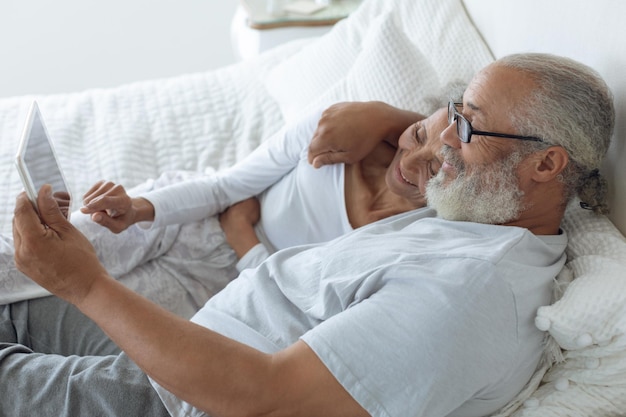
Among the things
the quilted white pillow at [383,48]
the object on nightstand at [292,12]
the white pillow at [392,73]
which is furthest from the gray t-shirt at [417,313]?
the object on nightstand at [292,12]

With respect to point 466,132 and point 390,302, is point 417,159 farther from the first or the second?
point 390,302

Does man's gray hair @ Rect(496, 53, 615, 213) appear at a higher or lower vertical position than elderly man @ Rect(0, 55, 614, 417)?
higher

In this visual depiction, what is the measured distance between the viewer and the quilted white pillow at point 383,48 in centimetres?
184

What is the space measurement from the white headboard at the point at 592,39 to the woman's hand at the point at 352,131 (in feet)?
1.15

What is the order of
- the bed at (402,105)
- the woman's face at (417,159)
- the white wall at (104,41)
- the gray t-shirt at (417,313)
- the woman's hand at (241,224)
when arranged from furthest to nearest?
1. the white wall at (104,41)
2. the woman's hand at (241,224)
3. the woman's face at (417,159)
4. the bed at (402,105)
5. the gray t-shirt at (417,313)

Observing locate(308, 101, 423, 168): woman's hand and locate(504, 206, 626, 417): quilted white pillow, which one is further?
locate(308, 101, 423, 168): woman's hand

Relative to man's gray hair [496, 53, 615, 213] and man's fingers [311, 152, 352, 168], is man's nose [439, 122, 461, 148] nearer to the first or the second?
man's gray hair [496, 53, 615, 213]

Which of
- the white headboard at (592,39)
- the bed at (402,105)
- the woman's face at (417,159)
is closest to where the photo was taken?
the bed at (402,105)

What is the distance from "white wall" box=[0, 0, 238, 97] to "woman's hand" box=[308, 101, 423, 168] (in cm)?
202

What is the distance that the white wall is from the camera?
125 inches

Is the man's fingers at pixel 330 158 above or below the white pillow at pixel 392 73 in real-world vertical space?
below

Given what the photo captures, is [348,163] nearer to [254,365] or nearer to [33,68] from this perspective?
[254,365]

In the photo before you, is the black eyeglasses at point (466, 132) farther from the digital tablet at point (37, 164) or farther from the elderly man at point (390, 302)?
the digital tablet at point (37, 164)

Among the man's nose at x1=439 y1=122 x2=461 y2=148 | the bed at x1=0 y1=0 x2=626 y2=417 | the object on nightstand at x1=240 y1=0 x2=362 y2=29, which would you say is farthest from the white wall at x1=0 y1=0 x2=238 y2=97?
the man's nose at x1=439 y1=122 x2=461 y2=148
